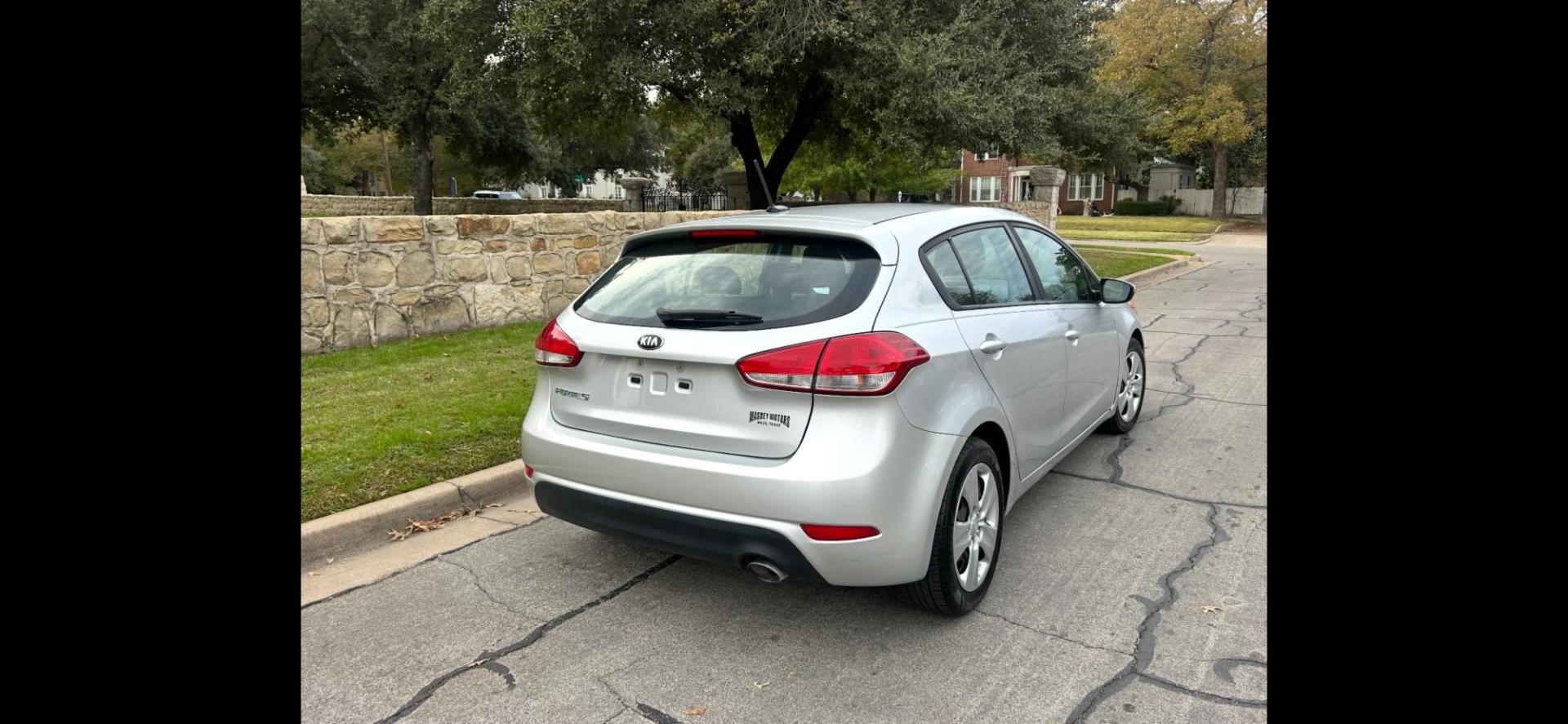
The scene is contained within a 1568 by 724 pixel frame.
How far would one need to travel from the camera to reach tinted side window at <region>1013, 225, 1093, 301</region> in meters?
4.51

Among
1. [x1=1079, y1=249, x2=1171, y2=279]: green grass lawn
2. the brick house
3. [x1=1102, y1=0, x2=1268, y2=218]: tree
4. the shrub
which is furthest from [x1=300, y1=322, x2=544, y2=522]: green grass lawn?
the brick house

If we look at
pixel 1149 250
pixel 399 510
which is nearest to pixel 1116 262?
pixel 1149 250

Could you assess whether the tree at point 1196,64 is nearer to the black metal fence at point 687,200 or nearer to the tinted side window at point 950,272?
the black metal fence at point 687,200

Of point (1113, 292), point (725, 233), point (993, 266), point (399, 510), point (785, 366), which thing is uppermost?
point (725, 233)

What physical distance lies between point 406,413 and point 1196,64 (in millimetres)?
42018

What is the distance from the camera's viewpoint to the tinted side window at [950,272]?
11.6 ft

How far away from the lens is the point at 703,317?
319 cm

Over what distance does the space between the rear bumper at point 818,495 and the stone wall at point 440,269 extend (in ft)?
13.2

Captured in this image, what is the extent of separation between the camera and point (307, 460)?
15.6 feet

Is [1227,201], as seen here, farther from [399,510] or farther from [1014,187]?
[399,510]

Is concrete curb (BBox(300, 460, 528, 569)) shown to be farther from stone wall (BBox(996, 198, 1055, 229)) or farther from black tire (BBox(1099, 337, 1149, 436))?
stone wall (BBox(996, 198, 1055, 229))

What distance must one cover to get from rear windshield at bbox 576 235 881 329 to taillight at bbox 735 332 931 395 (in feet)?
0.46
